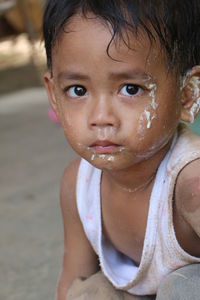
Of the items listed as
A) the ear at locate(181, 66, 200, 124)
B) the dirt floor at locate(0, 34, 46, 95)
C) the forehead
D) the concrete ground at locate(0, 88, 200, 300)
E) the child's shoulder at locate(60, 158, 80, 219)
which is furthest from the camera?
the dirt floor at locate(0, 34, 46, 95)

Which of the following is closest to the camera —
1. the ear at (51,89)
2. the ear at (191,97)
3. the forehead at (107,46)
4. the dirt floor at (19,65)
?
the forehead at (107,46)

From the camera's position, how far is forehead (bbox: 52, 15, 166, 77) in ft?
3.77

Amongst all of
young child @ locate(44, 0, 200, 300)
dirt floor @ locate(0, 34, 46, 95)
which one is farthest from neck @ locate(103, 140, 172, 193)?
dirt floor @ locate(0, 34, 46, 95)

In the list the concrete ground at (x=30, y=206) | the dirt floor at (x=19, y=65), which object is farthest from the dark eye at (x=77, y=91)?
the dirt floor at (x=19, y=65)

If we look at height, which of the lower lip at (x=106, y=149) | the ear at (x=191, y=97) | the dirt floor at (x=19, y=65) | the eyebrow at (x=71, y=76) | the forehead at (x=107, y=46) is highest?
the forehead at (x=107, y=46)

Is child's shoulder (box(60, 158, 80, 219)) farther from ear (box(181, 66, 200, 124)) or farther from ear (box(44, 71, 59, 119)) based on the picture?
ear (box(181, 66, 200, 124))

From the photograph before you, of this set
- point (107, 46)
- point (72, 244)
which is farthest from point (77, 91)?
point (72, 244)

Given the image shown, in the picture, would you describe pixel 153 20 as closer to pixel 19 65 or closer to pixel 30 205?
pixel 30 205

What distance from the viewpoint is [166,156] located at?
1.34 metres

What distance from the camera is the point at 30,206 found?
252cm

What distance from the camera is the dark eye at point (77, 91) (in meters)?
1.22

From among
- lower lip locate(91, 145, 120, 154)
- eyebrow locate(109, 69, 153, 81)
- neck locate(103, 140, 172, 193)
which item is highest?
eyebrow locate(109, 69, 153, 81)

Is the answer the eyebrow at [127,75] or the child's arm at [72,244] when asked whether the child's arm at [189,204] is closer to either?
the eyebrow at [127,75]

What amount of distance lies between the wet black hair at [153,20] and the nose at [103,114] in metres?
0.13
